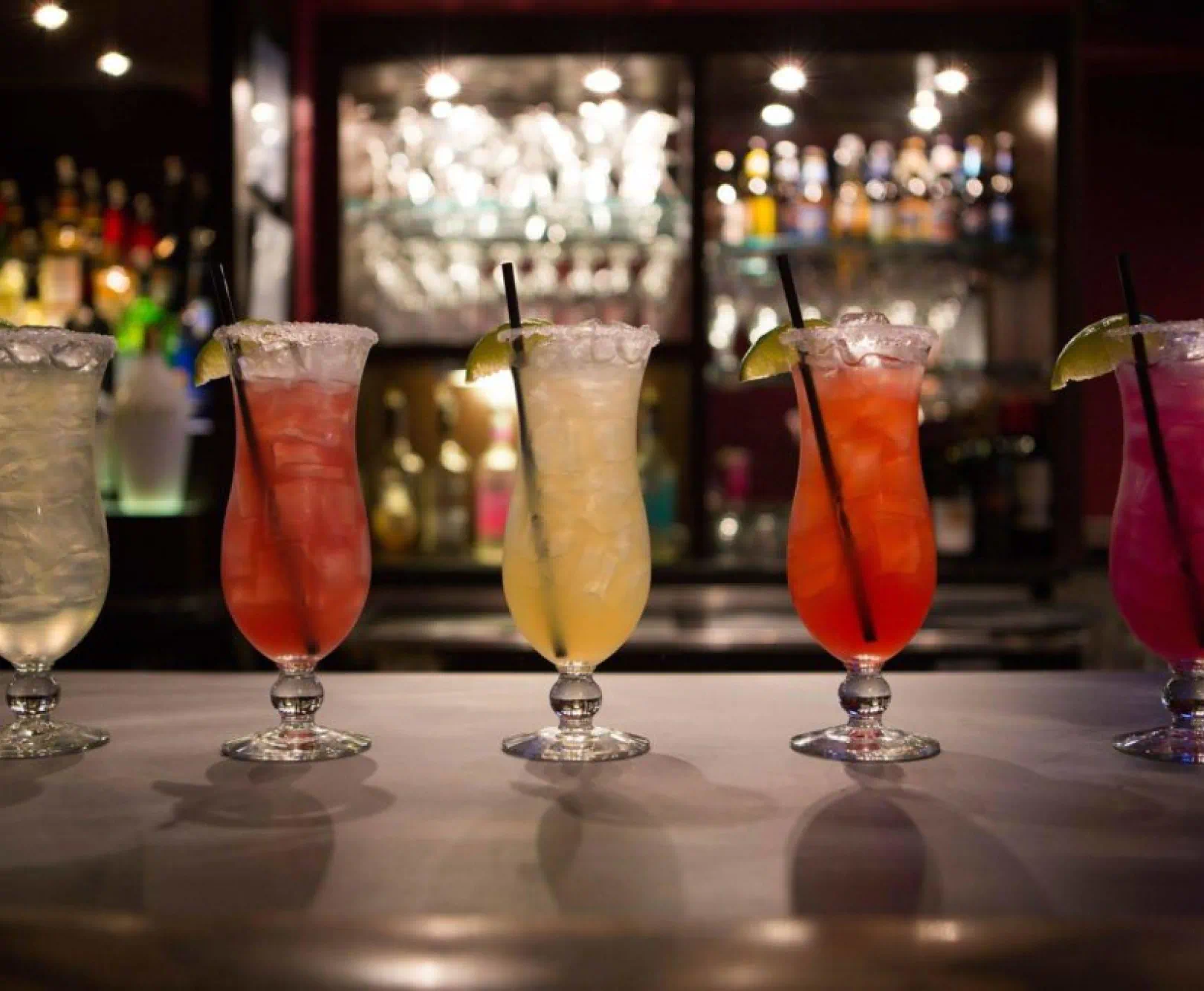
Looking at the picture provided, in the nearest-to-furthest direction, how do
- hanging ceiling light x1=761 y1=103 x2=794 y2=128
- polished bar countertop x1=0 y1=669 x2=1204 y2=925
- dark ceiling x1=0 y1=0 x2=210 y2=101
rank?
polished bar countertop x1=0 y1=669 x2=1204 y2=925, dark ceiling x1=0 y1=0 x2=210 y2=101, hanging ceiling light x1=761 y1=103 x2=794 y2=128

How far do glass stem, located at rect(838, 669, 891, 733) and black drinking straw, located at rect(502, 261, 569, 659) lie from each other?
0.77 feet

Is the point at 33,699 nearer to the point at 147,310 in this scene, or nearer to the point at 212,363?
the point at 212,363

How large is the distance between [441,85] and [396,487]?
3.40 ft

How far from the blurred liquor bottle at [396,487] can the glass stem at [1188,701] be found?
107 inches

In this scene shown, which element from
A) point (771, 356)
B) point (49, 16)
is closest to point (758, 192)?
point (49, 16)

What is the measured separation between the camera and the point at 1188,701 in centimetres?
111

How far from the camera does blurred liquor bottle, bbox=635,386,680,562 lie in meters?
3.59

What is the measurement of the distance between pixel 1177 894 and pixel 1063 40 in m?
3.15

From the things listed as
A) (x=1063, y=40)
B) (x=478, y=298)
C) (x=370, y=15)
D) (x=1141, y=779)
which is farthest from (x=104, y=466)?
(x=1141, y=779)

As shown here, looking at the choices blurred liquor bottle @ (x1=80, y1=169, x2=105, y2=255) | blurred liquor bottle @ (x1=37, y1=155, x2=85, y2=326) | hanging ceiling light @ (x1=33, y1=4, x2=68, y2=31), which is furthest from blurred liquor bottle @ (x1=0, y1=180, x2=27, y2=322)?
hanging ceiling light @ (x1=33, y1=4, x2=68, y2=31)

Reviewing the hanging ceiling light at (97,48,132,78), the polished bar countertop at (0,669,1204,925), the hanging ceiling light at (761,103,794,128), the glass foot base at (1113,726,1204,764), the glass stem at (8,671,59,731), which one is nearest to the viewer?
the polished bar countertop at (0,669,1204,925)

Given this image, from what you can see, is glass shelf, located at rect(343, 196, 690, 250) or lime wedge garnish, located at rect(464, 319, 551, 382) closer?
lime wedge garnish, located at rect(464, 319, 551, 382)

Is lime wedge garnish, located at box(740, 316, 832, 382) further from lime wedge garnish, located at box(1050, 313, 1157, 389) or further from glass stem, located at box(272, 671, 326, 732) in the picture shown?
glass stem, located at box(272, 671, 326, 732)

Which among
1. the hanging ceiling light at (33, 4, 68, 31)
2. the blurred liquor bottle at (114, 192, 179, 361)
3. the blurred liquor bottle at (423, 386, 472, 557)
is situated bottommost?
the blurred liquor bottle at (423, 386, 472, 557)
